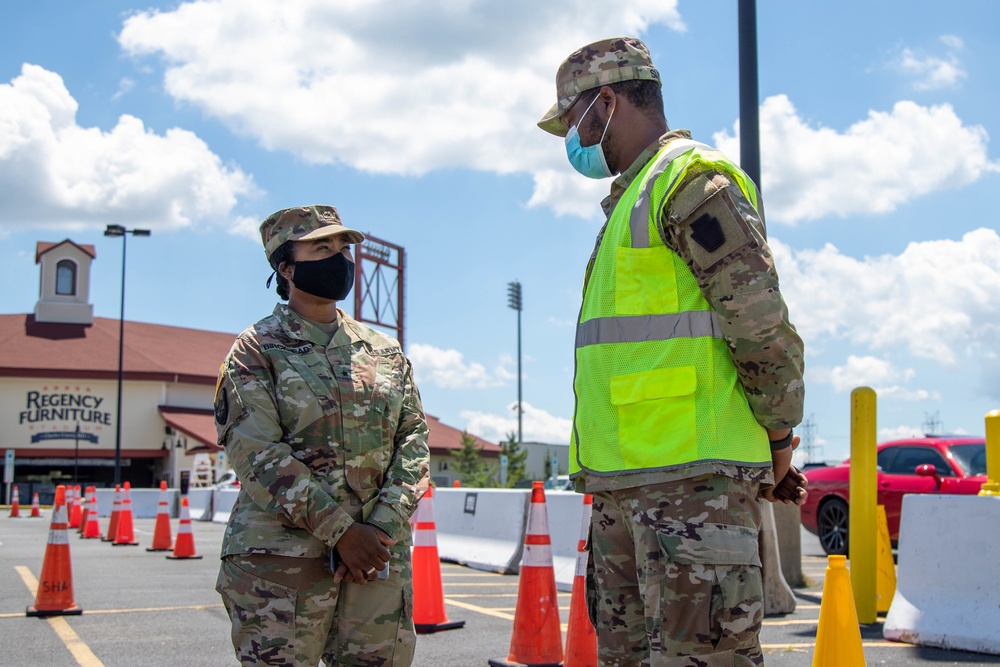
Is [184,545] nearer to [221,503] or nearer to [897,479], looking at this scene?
[897,479]

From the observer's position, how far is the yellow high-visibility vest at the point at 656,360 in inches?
103

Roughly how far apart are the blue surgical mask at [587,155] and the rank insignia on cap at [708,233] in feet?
1.62

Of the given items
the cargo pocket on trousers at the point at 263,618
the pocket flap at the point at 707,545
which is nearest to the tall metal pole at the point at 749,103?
the cargo pocket on trousers at the point at 263,618

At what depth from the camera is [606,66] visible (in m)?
2.93

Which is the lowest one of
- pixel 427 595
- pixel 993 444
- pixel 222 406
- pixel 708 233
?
pixel 427 595

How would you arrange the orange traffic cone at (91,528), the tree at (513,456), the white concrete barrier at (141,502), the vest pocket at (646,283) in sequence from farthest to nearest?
the tree at (513,456) < the white concrete barrier at (141,502) < the orange traffic cone at (91,528) < the vest pocket at (646,283)

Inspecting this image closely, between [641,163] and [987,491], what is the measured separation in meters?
5.08

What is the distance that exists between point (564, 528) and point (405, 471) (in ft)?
23.5

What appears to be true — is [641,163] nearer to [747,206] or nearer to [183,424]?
[747,206]

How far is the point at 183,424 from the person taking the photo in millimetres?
55094

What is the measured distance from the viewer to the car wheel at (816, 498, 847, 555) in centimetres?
1329

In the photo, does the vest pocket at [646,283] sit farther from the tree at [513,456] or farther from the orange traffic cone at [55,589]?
the tree at [513,456]

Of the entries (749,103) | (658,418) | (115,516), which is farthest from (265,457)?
(115,516)

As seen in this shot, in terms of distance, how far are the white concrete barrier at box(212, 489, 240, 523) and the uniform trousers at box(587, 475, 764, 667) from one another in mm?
23522
